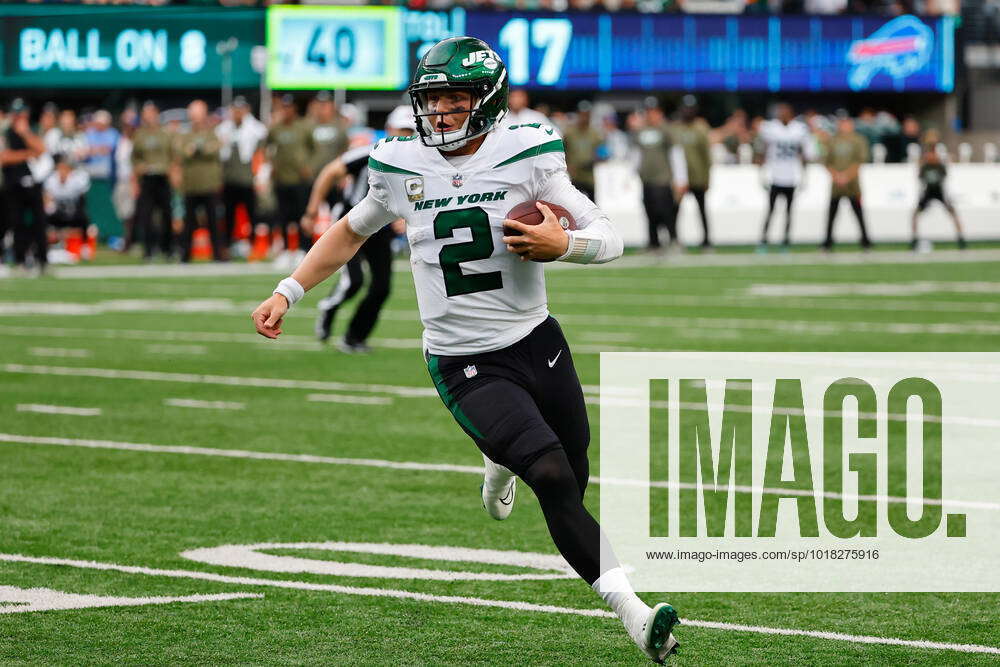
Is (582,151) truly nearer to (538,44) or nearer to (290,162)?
(290,162)

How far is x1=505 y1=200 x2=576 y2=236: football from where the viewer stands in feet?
17.9

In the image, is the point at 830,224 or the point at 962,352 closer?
the point at 962,352

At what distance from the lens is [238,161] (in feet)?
85.4

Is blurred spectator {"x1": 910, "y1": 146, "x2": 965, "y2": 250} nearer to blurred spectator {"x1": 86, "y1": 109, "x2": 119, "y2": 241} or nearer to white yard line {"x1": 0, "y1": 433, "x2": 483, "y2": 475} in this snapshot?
blurred spectator {"x1": 86, "y1": 109, "x2": 119, "y2": 241}

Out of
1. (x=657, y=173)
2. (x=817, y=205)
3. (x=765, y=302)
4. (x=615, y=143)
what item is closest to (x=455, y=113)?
(x=765, y=302)

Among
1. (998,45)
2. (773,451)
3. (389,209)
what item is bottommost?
(773,451)

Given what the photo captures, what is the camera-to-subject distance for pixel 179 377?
497 inches

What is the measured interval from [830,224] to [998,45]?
56.4 ft

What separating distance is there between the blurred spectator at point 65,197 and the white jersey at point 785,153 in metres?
9.55

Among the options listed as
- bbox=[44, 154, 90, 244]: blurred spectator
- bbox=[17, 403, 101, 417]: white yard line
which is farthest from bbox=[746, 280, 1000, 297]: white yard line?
bbox=[44, 154, 90, 244]: blurred spectator

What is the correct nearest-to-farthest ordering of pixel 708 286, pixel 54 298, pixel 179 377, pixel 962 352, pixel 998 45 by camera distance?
pixel 179 377 → pixel 962 352 → pixel 54 298 → pixel 708 286 → pixel 998 45

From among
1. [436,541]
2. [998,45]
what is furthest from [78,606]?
[998,45]

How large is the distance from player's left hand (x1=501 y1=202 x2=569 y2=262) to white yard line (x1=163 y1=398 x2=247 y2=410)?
237 inches

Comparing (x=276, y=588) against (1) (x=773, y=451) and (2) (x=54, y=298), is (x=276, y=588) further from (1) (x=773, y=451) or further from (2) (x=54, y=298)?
(2) (x=54, y=298)
